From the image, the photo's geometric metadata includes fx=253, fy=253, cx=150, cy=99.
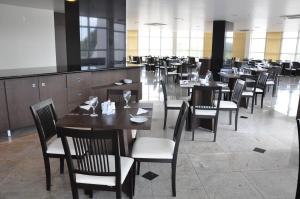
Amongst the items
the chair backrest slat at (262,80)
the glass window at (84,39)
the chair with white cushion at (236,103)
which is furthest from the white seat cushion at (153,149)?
the chair backrest slat at (262,80)

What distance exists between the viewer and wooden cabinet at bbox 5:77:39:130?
3732 mm

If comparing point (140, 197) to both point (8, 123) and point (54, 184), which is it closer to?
point (54, 184)

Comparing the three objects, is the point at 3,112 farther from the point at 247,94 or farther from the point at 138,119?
the point at 247,94

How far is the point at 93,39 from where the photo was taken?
5242mm

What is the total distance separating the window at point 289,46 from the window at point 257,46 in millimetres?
1361

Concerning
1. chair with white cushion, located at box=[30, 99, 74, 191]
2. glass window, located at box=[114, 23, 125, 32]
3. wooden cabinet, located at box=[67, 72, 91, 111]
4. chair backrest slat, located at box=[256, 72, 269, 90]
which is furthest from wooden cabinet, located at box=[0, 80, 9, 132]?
chair backrest slat, located at box=[256, 72, 269, 90]

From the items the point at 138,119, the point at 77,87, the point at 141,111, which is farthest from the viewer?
the point at 77,87

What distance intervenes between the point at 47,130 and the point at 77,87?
221 centimetres

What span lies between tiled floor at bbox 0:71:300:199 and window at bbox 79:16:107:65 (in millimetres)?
1917

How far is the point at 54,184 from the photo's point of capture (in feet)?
8.46

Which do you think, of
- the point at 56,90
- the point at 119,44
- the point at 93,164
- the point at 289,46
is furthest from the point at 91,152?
the point at 289,46

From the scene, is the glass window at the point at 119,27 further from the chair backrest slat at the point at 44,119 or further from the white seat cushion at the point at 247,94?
the chair backrest slat at the point at 44,119

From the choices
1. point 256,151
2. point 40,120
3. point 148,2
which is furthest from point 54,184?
point 148,2

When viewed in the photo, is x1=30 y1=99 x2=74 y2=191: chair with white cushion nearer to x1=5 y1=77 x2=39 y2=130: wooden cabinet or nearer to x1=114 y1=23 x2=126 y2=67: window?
x1=5 y1=77 x2=39 y2=130: wooden cabinet
